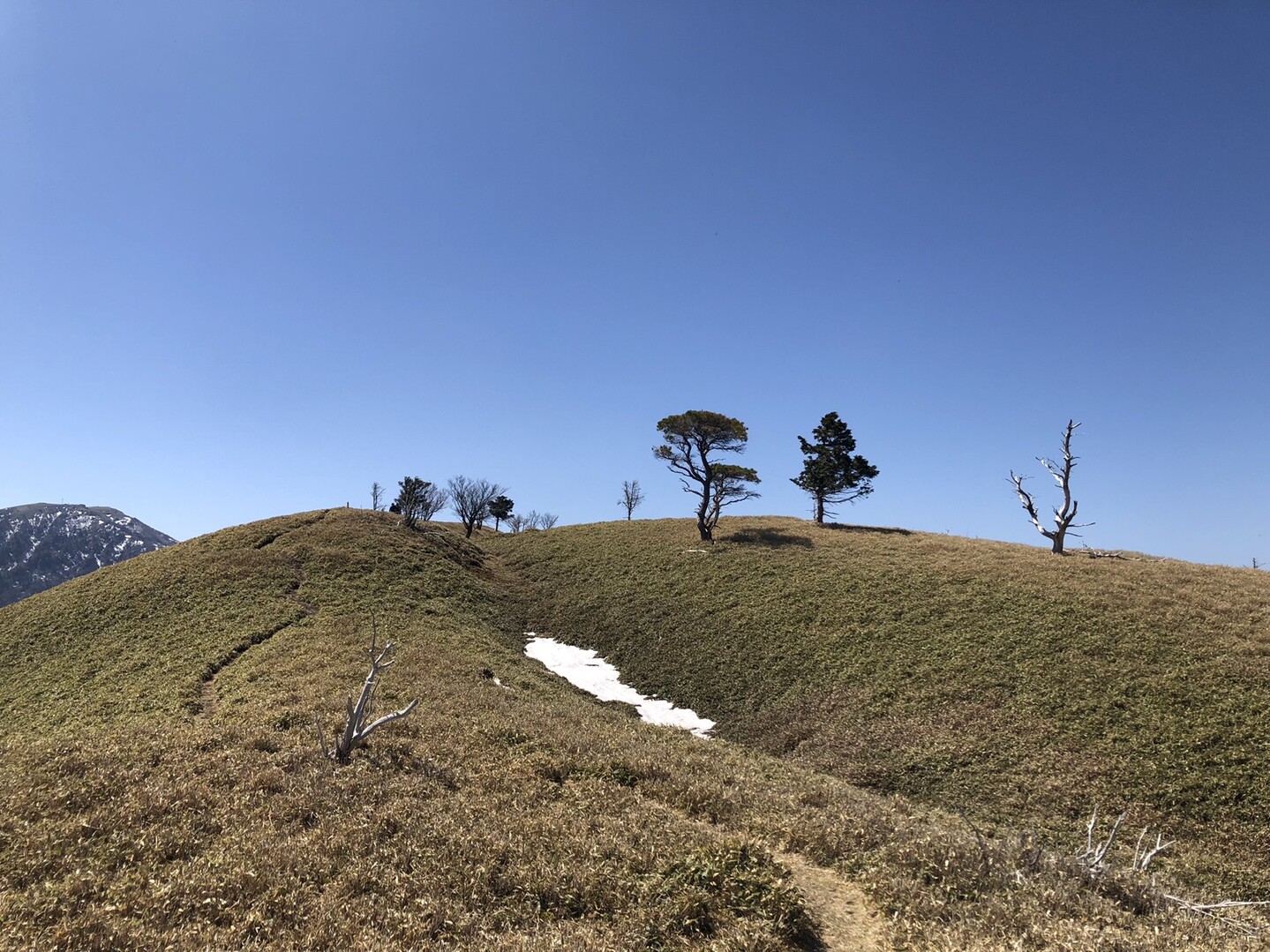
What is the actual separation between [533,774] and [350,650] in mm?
14239

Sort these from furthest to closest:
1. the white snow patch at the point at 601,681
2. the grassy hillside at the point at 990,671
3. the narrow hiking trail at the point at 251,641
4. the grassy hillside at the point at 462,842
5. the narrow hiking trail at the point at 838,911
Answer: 1. the white snow patch at the point at 601,681
2. the narrow hiking trail at the point at 251,641
3. the grassy hillside at the point at 990,671
4. the narrow hiking trail at the point at 838,911
5. the grassy hillside at the point at 462,842

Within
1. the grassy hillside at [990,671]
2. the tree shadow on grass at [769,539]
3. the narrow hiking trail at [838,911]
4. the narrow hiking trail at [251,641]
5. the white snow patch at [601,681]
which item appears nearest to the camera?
the narrow hiking trail at [838,911]

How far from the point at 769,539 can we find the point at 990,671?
24139mm

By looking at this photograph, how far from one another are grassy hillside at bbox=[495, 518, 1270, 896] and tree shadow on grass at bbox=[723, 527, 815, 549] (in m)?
3.13

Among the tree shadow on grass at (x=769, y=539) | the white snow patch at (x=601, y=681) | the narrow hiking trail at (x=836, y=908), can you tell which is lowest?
the white snow patch at (x=601, y=681)

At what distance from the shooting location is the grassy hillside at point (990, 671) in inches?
607

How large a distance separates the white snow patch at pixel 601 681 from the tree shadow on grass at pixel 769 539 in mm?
17774

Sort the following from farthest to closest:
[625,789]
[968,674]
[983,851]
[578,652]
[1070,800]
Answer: [578,652] → [968,674] → [1070,800] → [625,789] → [983,851]

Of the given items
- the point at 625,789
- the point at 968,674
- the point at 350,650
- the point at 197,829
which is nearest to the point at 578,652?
the point at 350,650

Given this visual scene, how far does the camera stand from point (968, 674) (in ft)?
71.3

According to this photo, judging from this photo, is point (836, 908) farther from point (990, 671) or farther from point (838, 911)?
point (990, 671)

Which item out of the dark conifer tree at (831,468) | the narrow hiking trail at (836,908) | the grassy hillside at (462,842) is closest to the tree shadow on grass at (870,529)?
the dark conifer tree at (831,468)

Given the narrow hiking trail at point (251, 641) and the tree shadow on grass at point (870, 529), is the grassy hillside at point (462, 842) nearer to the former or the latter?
the narrow hiking trail at point (251, 641)

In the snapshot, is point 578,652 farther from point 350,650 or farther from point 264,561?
point 264,561
